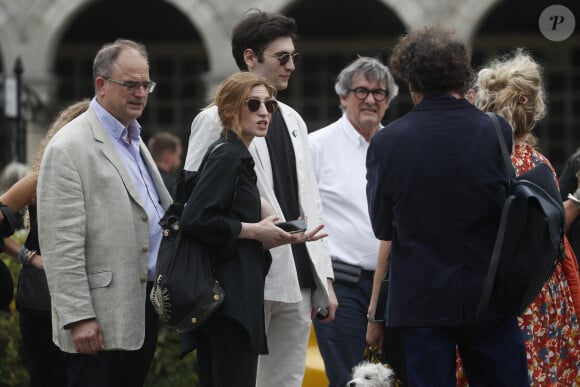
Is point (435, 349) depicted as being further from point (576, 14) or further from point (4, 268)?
point (576, 14)

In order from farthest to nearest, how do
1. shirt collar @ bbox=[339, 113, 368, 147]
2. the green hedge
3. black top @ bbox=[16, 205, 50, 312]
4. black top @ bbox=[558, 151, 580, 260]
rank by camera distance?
the green hedge
shirt collar @ bbox=[339, 113, 368, 147]
black top @ bbox=[558, 151, 580, 260]
black top @ bbox=[16, 205, 50, 312]

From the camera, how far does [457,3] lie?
16.5 m

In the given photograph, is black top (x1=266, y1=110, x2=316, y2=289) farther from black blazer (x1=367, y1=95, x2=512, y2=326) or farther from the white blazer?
black blazer (x1=367, y1=95, x2=512, y2=326)

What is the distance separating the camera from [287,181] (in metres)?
5.23

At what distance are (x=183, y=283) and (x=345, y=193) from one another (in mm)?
2071

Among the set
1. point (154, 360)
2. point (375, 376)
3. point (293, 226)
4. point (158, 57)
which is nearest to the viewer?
point (293, 226)

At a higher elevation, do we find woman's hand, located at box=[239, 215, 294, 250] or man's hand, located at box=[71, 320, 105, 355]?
woman's hand, located at box=[239, 215, 294, 250]

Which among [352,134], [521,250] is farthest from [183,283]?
[352,134]

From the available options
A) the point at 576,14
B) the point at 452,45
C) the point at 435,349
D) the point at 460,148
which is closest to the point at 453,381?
the point at 435,349

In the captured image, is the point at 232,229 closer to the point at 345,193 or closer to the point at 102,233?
the point at 102,233

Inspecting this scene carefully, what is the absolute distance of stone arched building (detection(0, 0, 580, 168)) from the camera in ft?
57.3

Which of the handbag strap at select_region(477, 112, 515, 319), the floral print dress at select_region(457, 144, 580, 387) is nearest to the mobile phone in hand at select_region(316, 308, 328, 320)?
the floral print dress at select_region(457, 144, 580, 387)

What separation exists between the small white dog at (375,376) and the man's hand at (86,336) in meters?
1.37

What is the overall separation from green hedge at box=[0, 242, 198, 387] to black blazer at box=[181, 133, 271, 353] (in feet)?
12.5
